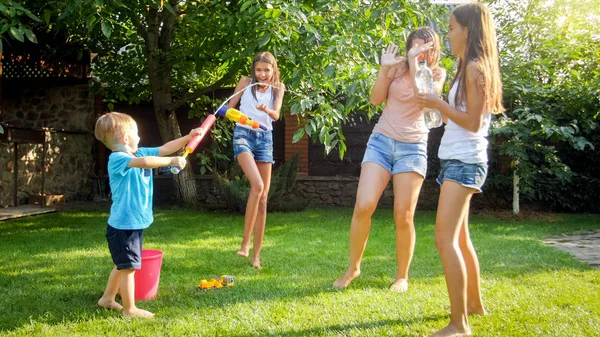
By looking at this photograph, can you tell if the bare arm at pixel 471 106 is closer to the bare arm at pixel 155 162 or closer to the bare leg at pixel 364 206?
the bare leg at pixel 364 206

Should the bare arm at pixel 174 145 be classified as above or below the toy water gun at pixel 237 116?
below

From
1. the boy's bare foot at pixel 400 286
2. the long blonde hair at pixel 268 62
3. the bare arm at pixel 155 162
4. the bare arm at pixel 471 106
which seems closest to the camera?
the bare arm at pixel 471 106

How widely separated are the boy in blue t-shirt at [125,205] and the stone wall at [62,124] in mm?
6976

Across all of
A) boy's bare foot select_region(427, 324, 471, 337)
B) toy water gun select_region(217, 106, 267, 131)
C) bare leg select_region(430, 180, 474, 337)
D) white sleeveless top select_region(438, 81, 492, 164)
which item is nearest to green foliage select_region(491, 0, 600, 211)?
toy water gun select_region(217, 106, 267, 131)

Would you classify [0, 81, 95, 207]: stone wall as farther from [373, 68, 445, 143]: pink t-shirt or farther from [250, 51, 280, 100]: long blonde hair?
[373, 68, 445, 143]: pink t-shirt

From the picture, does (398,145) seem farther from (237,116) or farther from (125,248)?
(125,248)

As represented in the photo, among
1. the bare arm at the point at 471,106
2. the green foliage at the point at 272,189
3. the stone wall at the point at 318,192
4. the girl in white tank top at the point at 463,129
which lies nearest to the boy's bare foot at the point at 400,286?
the girl in white tank top at the point at 463,129

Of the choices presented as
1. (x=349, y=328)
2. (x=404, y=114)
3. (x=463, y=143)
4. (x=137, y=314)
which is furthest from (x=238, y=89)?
(x=349, y=328)

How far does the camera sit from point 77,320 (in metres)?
2.79

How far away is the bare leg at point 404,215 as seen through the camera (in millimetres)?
3324

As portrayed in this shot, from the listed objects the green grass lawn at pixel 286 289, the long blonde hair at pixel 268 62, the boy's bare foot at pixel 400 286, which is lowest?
the green grass lawn at pixel 286 289

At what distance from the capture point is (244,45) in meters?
5.80

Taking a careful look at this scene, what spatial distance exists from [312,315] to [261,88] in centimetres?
189

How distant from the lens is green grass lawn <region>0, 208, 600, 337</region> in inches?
105
